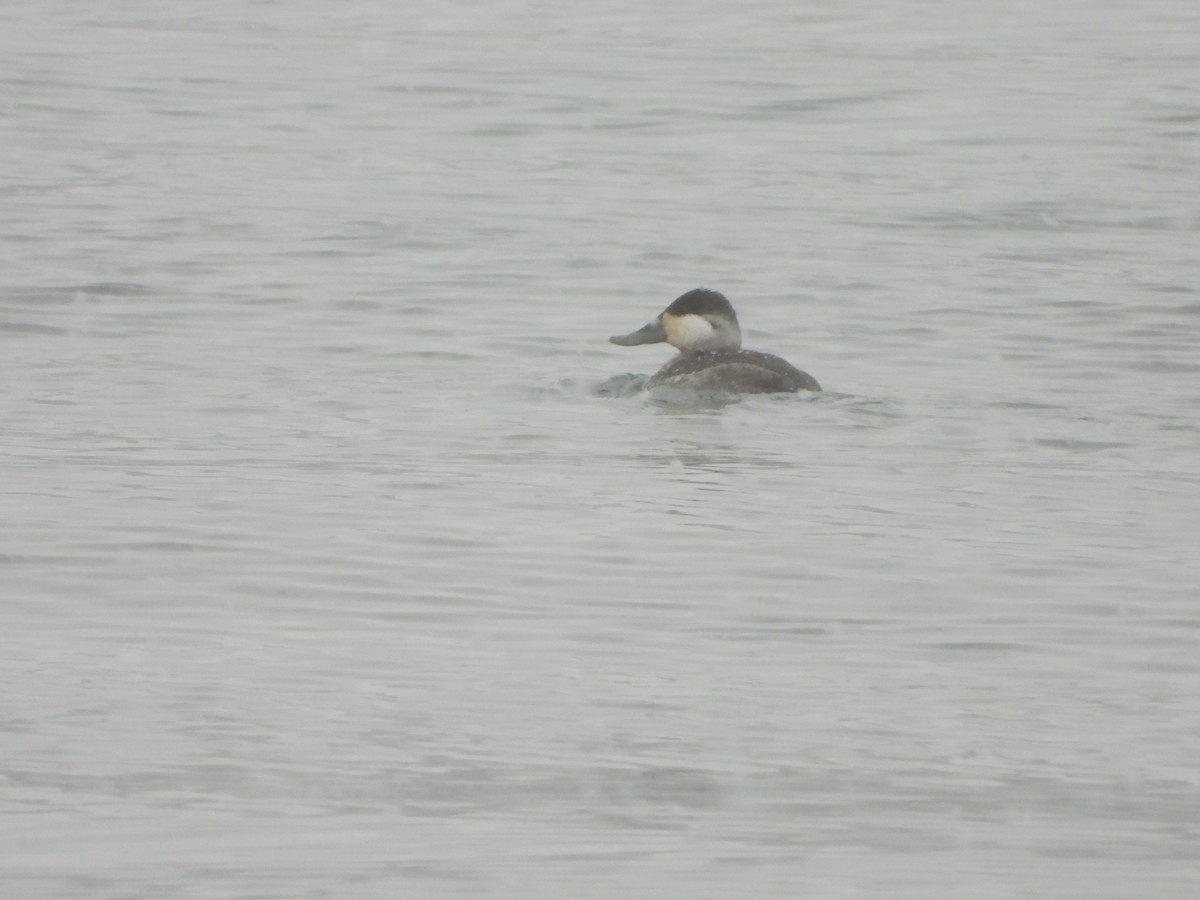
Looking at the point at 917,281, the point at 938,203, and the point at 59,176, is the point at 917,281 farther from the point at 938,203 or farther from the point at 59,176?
the point at 59,176

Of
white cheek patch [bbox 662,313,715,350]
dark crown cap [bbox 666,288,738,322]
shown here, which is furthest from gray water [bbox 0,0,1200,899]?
dark crown cap [bbox 666,288,738,322]

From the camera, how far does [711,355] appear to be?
43.2ft

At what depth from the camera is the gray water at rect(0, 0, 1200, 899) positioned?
5.34 m

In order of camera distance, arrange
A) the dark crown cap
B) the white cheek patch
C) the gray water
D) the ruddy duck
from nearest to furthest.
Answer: the gray water
the ruddy duck
the dark crown cap
the white cheek patch

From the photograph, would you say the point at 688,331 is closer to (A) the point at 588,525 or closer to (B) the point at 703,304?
(B) the point at 703,304

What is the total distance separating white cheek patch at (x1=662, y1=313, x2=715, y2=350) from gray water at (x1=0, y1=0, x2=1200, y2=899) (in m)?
0.48

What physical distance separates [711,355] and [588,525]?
4.27m

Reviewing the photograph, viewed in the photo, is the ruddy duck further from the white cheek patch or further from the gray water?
Result: the gray water

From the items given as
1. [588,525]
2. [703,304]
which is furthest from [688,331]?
[588,525]

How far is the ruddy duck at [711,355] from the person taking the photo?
40.7 feet

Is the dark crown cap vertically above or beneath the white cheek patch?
above

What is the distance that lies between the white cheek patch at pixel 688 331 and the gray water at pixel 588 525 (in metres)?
0.48

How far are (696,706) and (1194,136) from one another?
20.6 meters

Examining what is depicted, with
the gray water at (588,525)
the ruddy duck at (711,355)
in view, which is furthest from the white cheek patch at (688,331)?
the gray water at (588,525)
